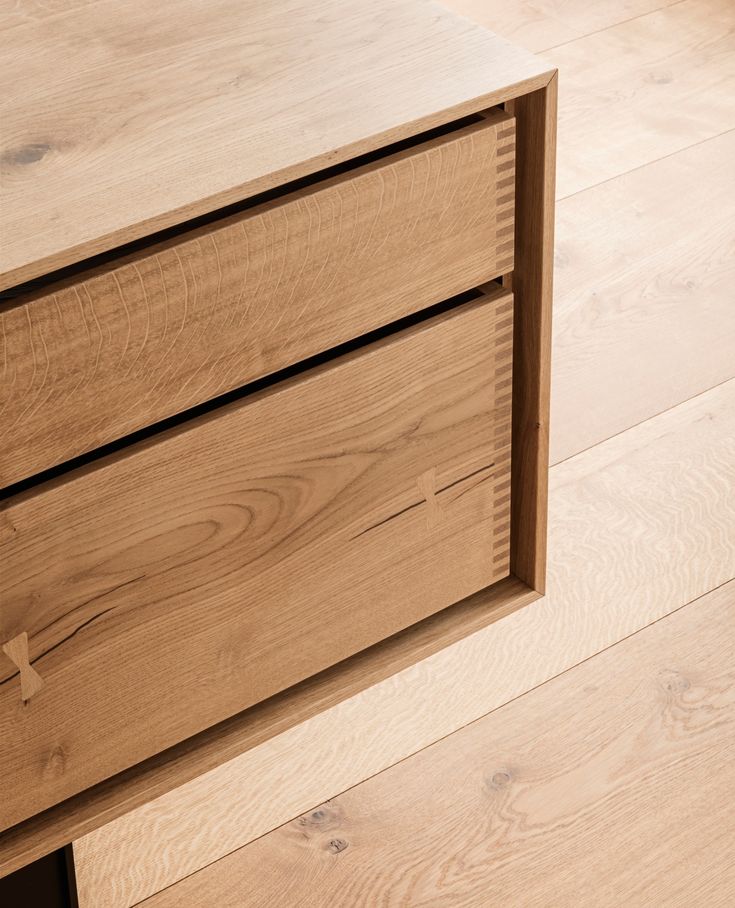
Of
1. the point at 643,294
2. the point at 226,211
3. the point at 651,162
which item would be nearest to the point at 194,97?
the point at 226,211

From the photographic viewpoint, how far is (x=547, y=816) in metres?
0.91

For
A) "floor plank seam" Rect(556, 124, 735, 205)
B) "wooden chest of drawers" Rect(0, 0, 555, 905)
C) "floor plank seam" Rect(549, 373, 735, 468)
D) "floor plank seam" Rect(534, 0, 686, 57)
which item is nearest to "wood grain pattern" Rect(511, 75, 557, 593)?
"wooden chest of drawers" Rect(0, 0, 555, 905)

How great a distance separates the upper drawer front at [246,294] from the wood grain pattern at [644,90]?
2.90ft

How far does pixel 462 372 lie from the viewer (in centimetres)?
70

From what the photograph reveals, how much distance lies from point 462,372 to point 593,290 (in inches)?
27.4

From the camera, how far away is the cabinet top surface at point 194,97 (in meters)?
0.54

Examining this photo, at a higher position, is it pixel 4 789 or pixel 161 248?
pixel 161 248

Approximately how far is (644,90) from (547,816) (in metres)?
1.06

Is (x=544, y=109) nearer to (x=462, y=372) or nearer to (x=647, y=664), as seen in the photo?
(x=462, y=372)

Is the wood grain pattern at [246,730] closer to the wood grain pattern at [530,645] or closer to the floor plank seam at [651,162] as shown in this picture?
the wood grain pattern at [530,645]

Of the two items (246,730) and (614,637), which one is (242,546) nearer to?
(246,730)

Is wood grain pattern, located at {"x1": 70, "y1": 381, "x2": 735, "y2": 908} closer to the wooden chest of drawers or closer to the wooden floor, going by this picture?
the wooden floor

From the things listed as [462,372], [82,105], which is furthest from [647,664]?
[82,105]

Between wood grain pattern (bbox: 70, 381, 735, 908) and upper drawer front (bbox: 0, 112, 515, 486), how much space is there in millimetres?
414
